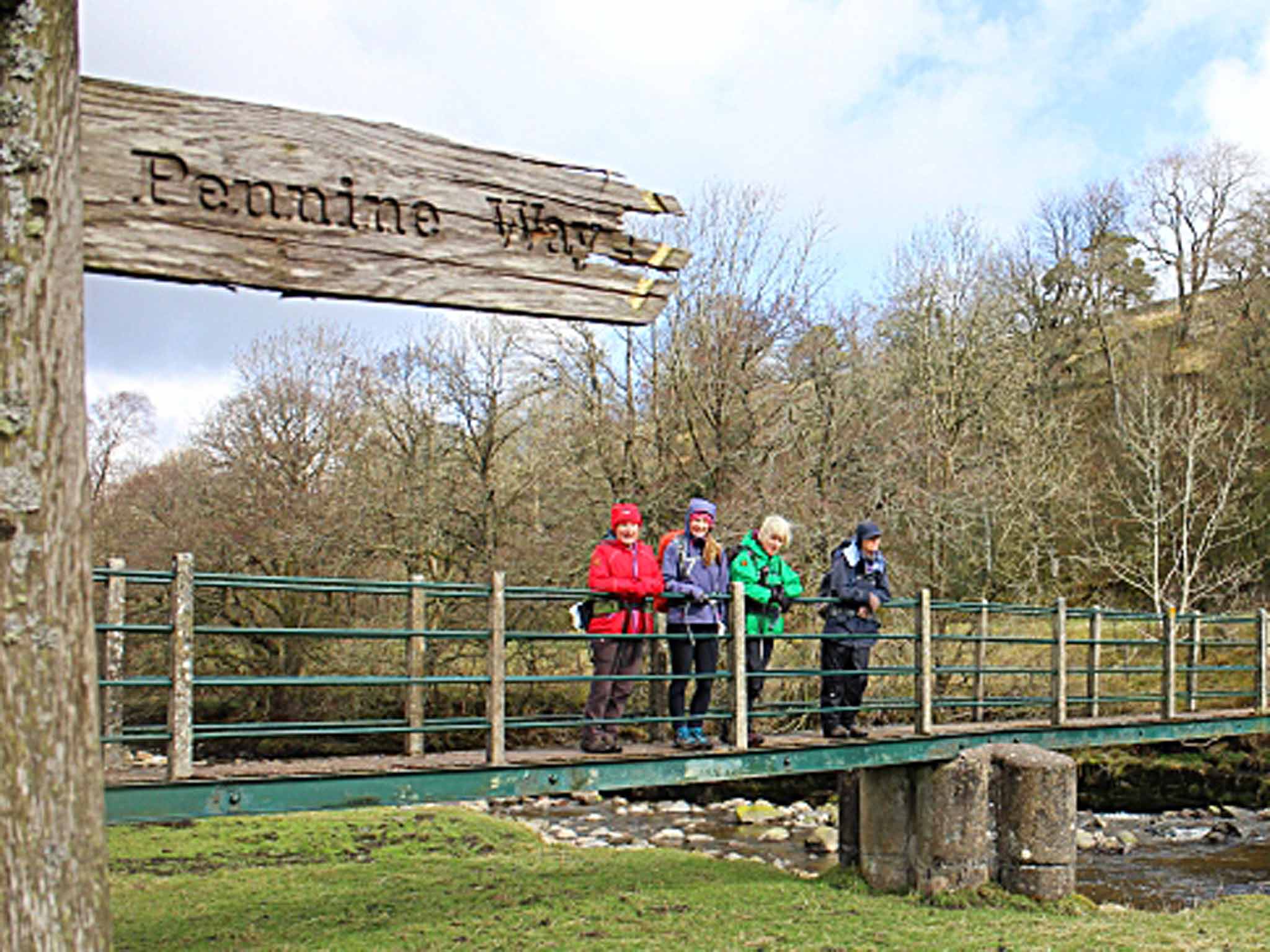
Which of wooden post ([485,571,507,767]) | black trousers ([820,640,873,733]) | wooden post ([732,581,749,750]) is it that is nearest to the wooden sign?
wooden post ([485,571,507,767])

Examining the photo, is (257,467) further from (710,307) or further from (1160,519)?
(1160,519)

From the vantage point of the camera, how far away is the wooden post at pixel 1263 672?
14914 mm

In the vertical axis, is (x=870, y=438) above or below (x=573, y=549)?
above

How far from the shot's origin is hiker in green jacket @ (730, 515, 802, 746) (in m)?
9.84

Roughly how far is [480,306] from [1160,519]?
27808 mm

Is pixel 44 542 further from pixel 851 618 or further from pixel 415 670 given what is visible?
pixel 851 618

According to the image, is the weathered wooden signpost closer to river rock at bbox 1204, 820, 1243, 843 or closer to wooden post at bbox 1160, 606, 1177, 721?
wooden post at bbox 1160, 606, 1177, 721

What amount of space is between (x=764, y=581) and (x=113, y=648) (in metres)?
4.62

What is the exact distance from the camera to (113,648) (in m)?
8.23

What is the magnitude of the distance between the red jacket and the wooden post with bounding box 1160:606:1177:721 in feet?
23.9

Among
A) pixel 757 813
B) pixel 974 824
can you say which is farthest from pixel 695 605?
pixel 757 813

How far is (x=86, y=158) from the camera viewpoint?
302 centimetres

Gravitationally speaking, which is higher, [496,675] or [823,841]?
[496,675]

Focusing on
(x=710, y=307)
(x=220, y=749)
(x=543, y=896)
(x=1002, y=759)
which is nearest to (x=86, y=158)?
(x=543, y=896)
